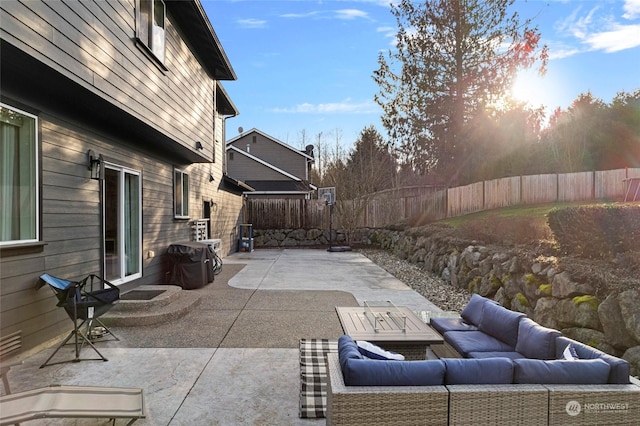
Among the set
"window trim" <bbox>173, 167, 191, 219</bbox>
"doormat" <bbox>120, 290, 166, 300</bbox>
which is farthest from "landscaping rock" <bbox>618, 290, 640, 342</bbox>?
"window trim" <bbox>173, 167, 191, 219</bbox>

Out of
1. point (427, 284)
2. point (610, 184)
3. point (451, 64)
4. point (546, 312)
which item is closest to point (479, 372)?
point (546, 312)

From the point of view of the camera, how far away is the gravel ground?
260 inches

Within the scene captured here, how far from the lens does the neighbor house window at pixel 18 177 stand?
3.66m

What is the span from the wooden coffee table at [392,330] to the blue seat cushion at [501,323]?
565 millimetres

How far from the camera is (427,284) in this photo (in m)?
8.27

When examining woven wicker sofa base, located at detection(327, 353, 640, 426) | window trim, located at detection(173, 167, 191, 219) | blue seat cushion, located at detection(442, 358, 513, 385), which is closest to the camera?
woven wicker sofa base, located at detection(327, 353, 640, 426)

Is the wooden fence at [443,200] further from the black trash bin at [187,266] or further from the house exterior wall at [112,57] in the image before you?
the black trash bin at [187,266]

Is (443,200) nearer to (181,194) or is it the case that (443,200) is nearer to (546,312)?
(181,194)

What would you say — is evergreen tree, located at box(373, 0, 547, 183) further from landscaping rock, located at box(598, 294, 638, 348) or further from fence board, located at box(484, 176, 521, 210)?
landscaping rock, located at box(598, 294, 638, 348)

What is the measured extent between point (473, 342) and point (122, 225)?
534 centimetres

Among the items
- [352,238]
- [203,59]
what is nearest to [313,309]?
[203,59]

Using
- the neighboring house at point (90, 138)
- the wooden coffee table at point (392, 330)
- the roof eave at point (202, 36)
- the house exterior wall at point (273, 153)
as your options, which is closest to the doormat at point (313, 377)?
the wooden coffee table at point (392, 330)

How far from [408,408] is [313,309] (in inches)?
157

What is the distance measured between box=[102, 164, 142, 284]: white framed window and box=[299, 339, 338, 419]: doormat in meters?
3.55
